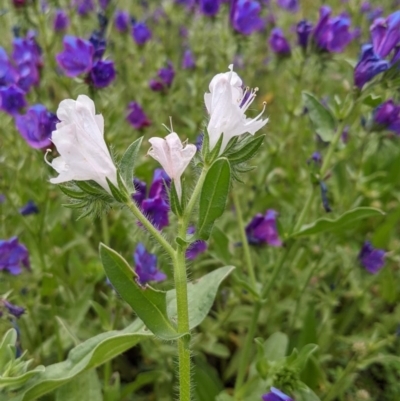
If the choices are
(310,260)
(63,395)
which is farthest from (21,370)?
(310,260)

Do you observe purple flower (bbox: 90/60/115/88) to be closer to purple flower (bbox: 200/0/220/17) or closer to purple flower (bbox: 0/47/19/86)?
purple flower (bbox: 0/47/19/86)

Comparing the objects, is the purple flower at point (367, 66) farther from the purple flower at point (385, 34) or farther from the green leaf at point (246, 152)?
the green leaf at point (246, 152)

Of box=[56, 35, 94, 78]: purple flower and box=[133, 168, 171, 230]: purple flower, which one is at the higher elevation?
box=[56, 35, 94, 78]: purple flower

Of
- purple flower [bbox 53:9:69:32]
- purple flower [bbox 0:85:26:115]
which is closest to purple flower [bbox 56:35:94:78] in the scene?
purple flower [bbox 0:85:26:115]

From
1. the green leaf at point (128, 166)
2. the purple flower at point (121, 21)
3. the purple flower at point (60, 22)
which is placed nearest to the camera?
the green leaf at point (128, 166)

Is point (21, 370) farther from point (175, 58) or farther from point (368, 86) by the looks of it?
point (175, 58)

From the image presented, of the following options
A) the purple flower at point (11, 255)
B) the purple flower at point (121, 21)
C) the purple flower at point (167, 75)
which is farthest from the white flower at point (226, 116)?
the purple flower at point (121, 21)

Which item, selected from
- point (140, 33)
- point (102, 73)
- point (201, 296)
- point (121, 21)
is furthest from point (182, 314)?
point (121, 21)
